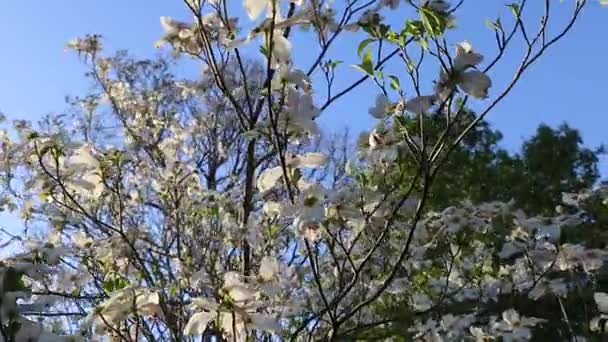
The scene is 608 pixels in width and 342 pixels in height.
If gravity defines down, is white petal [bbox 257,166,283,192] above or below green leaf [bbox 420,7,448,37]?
below

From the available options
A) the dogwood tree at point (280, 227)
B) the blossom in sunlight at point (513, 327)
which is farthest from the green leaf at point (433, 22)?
the blossom in sunlight at point (513, 327)

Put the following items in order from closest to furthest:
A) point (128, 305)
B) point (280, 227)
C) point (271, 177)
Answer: point (128, 305)
point (271, 177)
point (280, 227)

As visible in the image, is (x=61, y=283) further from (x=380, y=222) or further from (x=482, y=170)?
(x=482, y=170)

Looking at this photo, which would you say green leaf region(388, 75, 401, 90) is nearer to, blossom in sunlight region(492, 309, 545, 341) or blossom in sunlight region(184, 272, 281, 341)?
blossom in sunlight region(184, 272, 281, 341)

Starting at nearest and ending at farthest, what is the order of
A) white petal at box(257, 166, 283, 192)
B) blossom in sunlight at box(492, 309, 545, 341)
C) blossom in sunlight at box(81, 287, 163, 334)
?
blossom in sunlight at box(81, 287, 163, 334)
white petal at box(257, 166, 283, 192)
blossom in sunlight at box(492, 309, 545, 341)

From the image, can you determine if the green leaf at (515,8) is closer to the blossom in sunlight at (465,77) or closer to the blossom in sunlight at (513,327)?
the blossom in sunlight at (465,77)

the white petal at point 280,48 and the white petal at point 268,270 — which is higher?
the white petal at point 280,48

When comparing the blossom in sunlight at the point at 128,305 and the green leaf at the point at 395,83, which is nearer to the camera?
the blossom in sunlight at the point at 128,305

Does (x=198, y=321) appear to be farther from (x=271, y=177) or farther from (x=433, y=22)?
(x=433, y=22)

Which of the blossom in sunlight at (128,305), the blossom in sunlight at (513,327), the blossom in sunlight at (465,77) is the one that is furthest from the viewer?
the blossom in sunlight at (513,327)

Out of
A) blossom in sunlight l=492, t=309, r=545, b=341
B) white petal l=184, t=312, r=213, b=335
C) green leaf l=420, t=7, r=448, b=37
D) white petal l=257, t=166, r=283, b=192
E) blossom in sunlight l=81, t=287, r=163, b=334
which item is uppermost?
green leaf l=420, t=7, r=448, b=37

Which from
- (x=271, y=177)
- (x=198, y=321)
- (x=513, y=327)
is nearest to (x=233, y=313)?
(x=198, y=321)

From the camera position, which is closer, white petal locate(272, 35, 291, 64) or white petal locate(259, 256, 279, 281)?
white petal locate(272, 35, 291, 64)

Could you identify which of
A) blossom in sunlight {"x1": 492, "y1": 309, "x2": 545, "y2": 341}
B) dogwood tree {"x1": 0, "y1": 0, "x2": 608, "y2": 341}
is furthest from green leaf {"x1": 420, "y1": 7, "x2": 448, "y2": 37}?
blossom in sunlight {"x1": 492, "y1": 309, "x2": 545, "y2": 341}
